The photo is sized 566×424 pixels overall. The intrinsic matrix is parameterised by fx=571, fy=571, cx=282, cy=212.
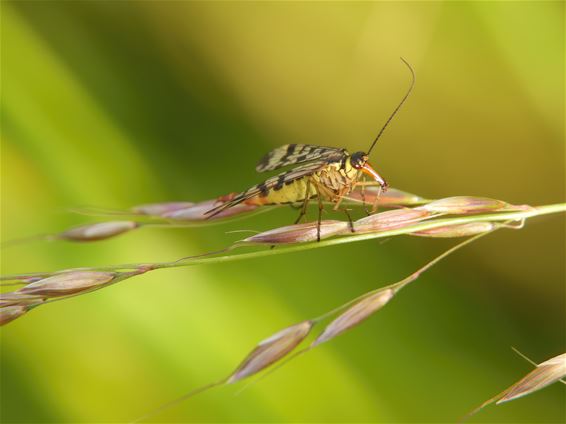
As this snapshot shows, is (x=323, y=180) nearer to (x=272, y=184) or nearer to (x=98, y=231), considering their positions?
(x=272, y=184)

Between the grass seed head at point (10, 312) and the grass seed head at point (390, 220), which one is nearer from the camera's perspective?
the grass seed head at point (10, 312)

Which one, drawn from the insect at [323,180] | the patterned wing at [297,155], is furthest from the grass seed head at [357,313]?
the patterned wing at [297,155]

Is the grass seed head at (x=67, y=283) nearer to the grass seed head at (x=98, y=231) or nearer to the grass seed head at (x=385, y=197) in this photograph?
the grass seed head at (x=98, y=231)

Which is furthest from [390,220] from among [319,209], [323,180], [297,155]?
[297,155]

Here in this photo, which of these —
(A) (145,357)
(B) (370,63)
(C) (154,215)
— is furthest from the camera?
(B) (370,63)

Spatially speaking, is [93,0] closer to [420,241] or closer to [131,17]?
[131,17]

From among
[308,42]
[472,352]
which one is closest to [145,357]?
[472,352]
